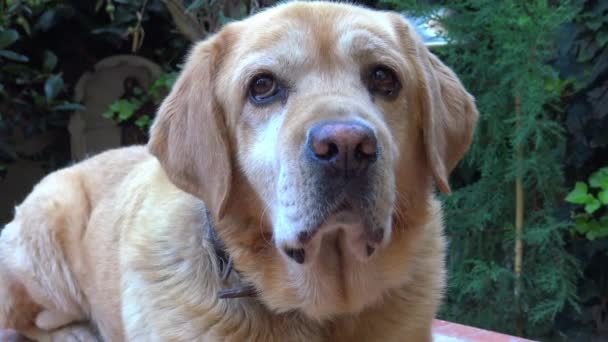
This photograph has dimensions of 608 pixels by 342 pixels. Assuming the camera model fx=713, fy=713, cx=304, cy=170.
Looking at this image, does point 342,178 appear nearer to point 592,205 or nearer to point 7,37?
point 592,205

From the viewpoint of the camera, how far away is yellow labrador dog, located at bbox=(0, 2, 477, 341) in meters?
2.33

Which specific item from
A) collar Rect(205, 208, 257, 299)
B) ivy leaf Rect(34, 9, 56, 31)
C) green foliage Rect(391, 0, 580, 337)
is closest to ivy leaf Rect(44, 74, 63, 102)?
ivy leaf Rect(34, 9, 56, 31)

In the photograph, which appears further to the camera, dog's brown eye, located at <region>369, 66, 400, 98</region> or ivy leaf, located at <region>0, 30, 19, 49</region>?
ivy leaf, located at <region>0, 30, 19, 49</region>

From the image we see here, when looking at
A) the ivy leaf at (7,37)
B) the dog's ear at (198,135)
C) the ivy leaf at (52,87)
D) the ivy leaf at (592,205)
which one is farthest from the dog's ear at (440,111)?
the ivy leaf at (52,87)

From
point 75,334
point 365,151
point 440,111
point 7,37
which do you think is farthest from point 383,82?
point 7,37

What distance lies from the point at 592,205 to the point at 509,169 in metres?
0.48

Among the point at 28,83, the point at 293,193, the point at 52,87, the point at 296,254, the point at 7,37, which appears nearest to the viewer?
the point at 293,193

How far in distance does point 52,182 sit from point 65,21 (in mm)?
3279

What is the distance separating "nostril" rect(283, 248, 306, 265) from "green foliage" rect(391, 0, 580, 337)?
1888 mm

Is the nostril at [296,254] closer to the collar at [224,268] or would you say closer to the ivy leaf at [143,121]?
the collar at [224,268]

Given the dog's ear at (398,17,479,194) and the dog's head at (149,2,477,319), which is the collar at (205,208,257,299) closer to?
the dog's head at (149,2,477,319)

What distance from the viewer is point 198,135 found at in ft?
8.42

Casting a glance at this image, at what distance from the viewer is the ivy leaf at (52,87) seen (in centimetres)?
622

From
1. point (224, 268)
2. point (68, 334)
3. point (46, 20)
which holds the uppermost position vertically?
point (46, 20)
